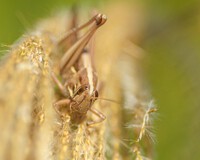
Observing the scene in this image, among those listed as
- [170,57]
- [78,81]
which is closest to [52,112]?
[78,81]

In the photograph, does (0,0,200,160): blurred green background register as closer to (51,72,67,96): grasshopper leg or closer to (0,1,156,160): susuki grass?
(0,1,156,160): susuki grass

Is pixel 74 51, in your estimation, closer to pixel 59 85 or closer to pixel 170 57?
pixel 59 85

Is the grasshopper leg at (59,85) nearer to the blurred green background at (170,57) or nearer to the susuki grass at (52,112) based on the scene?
the susuki grass at (52,112)

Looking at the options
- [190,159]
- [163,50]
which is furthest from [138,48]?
[190,159]

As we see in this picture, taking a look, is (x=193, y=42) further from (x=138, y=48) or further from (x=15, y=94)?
(x=15, y=94)

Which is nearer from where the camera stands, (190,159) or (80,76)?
(80,76)

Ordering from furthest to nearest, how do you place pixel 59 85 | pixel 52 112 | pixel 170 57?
pixel 170 57 → pixel 59 85 → pixel 52 112

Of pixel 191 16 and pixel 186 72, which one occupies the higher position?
pixel 191 16
